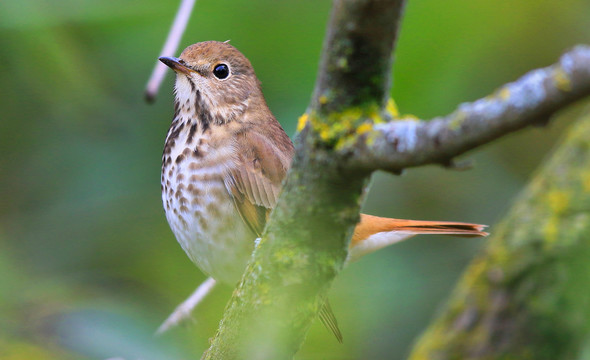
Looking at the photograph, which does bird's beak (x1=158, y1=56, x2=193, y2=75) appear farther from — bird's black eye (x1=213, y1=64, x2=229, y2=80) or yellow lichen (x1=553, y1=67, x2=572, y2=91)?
yellow lichen (x1=553, y1=67, x2=572, y2=91)

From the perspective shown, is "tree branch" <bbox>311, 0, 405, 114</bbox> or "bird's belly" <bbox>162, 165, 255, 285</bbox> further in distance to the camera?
"bird's belly" <bbox>162, 165, 255, 285</bbox>

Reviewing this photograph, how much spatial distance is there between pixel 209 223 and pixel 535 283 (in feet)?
4.95

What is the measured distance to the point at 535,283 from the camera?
159cm

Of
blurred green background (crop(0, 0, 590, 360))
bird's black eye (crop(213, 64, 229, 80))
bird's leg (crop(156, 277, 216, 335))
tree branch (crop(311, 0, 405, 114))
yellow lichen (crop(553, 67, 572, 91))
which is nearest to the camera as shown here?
yellow lichen (crop(553, 67, 572, 91))

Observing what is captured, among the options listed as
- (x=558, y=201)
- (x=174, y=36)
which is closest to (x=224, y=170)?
(x=174, y=36)

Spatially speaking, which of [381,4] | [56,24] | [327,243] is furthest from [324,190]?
[56,24]

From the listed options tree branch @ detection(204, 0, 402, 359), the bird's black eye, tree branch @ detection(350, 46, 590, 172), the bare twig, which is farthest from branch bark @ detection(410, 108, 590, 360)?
the bird's black eye

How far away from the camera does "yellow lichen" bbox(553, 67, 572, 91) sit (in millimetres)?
957

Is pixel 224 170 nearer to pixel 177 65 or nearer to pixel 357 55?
pixel 177 65

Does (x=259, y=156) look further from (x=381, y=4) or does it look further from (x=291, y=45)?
(x=381, y=4)

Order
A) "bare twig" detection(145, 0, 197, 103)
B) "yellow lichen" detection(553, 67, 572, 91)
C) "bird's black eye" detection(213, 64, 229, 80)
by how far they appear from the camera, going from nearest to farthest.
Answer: "yellow lichen" detection(553, 67, 572, 91) < "bare twig" detection(145, 0, 197, 103) < "bird's black eye" detection(213, 64, 229, 80)

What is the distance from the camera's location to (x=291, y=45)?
2.90 metres

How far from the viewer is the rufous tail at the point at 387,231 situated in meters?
2.92

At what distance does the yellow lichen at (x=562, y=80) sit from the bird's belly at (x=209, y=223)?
6.36 feet
